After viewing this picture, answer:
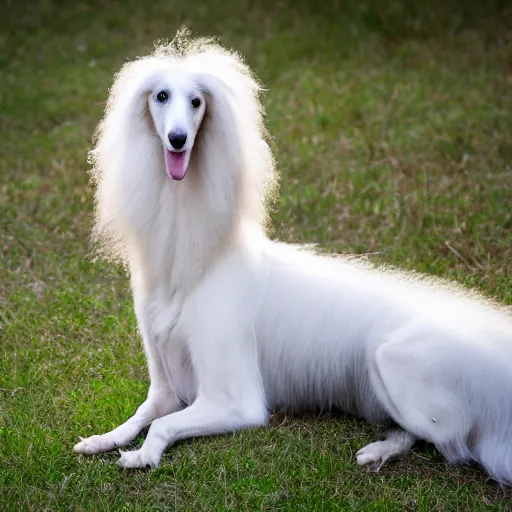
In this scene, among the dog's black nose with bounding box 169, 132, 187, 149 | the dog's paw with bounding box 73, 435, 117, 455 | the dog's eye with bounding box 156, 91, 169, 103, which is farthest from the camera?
the dog's paw with bounding box 73, 435, 117, 455

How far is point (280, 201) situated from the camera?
7012 millimetres

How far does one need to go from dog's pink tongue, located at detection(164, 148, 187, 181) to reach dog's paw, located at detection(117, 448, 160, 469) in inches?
42.8

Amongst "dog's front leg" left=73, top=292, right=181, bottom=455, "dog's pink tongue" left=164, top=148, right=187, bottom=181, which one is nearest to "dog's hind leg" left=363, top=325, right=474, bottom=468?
"dog's front leg" left=73, top=292, right=181, bottom=455

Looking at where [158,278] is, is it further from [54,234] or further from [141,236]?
[54,234]

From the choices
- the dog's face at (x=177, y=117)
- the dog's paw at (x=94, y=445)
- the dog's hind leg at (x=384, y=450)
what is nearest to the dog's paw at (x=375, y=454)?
the dog's hind leg at (x=384, y=450)

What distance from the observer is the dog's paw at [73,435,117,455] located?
3898mm

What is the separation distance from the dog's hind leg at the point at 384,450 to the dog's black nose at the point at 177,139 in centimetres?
144

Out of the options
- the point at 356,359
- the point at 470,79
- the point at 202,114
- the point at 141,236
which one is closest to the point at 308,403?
the point at 356,359

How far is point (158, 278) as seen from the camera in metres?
4.02

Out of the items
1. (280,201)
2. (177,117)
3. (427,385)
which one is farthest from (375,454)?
(280,201)

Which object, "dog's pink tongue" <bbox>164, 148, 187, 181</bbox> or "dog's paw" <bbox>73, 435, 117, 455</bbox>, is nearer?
"dog's pink tongue" <bbox>164, 148, 187, 181</bbox>

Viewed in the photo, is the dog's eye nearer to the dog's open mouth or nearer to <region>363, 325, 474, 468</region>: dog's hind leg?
the dog's open mouth

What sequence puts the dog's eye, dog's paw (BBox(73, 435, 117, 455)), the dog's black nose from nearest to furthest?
1. the dog's black nose
2. the dog's eye
3. dog's paw (BBox(73, 435, 117, 455))

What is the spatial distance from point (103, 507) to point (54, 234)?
11.3 feet
